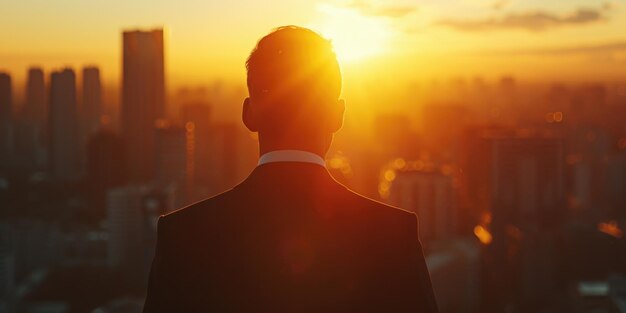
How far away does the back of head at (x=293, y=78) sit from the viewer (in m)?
0.81

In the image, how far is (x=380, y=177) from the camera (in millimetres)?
23266

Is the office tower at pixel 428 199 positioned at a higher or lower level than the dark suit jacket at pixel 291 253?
lower

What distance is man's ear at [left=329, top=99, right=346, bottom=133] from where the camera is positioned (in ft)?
2.76

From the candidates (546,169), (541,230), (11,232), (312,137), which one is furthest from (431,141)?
(312,137)

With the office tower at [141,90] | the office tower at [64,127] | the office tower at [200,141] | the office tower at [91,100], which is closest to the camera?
the office tower at [200,141]

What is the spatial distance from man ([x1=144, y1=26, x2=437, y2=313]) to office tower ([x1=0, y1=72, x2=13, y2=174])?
25.3 m

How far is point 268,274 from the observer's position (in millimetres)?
808

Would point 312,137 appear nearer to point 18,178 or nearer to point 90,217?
point 90,217

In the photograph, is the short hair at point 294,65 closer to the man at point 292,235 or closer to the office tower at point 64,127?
the man at point 292,235

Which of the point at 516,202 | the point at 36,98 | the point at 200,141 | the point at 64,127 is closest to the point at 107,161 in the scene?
the point at 200,141

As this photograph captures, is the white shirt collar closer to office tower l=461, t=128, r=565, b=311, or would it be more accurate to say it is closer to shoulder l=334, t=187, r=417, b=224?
shoulder l=334, t=187, r=417, b=224

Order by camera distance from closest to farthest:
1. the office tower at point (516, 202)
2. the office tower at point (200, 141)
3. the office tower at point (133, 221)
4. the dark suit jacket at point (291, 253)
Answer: the dark suit jacket at point (291, 253), the office tower at point (516, 202), the office tower at point (133, 221), the office tower at point (200, 141)

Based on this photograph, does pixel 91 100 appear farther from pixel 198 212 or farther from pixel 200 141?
pixel 198 212

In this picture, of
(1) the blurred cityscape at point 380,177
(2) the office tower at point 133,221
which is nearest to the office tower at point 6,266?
(1) the blurred cityscape at point 380,177
